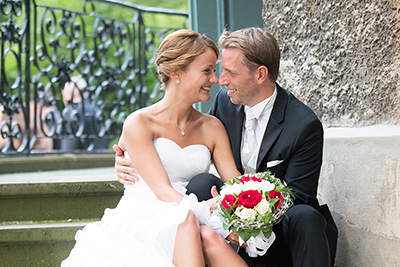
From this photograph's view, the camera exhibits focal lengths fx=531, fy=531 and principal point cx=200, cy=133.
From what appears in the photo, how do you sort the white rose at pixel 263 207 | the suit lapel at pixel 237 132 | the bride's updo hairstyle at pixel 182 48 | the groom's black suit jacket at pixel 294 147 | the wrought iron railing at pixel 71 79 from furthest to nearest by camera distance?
the wrought iron railing at pixel 71 79, the suit lapel at pixel 237 132, the bride's updo hairstyle at pixel 182 48, the groom's black suit jacket at pixel 294 147, the white rose at pixel 263 207

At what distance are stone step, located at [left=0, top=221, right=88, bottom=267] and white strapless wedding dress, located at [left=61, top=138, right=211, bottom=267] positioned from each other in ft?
1.71

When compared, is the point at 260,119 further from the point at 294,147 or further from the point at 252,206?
the point at 252,206

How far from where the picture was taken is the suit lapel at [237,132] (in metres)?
3.12

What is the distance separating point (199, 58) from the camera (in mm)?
2994

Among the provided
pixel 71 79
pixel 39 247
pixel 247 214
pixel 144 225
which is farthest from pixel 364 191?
pixel 71 79

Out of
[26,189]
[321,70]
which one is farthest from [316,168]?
[26,189]

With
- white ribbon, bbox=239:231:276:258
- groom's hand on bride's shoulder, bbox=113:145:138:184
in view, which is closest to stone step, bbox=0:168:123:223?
groom's hand on bride's shoulder, bbox=113:145:138:184

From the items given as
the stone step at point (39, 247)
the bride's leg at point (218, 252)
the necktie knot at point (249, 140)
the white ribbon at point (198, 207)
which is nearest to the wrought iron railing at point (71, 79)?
the stone step at point (39, 247)

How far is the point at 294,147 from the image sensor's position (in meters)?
2.86

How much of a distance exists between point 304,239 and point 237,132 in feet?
2.74

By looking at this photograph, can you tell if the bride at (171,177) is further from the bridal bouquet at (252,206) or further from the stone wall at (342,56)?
the stone wall at (342,56)

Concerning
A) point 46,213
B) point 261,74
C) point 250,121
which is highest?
point 261,74

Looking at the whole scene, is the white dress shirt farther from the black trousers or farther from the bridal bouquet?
the bridal bouquet

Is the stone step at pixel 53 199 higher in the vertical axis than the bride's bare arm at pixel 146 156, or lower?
lower
